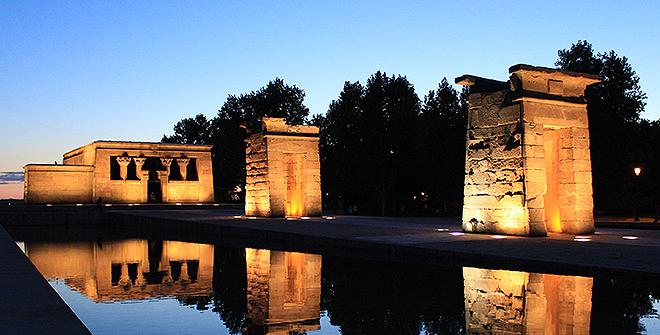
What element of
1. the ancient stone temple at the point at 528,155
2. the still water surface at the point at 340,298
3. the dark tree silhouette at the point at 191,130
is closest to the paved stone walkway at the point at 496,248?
the still water surface at the point at 340,298

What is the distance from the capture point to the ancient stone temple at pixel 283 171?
26516 millimetres

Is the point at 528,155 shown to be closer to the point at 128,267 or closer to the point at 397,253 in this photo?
the point at 397,253

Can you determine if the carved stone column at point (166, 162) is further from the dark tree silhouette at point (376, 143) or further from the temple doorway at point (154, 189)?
the dark tree silhouette at point (376, 143)

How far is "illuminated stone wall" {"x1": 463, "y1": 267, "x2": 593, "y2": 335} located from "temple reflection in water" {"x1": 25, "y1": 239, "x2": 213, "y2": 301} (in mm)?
3869

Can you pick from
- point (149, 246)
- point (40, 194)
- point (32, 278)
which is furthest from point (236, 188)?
point (32, 278)

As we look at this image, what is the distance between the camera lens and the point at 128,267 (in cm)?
1226

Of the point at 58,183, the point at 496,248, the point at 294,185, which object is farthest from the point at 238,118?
the point at 496,248

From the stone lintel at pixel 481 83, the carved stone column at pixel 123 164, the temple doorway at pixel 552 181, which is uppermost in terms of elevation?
the stone lintel at pixel 481 83

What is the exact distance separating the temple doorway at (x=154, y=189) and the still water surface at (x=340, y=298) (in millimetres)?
31946

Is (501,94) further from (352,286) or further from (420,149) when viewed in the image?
(420,149)

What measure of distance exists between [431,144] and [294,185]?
15.0 m

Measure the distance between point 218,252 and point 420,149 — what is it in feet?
89.6

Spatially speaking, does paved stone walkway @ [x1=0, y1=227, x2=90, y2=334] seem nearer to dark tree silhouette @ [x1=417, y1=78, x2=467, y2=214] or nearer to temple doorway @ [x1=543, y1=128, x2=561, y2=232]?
temple doorway @ [x1=543, y1=128, x2=561, y2=232]

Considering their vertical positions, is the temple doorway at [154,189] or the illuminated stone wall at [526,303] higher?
the temple doorway at [154,189]
